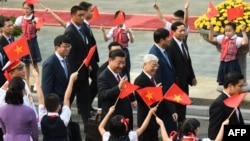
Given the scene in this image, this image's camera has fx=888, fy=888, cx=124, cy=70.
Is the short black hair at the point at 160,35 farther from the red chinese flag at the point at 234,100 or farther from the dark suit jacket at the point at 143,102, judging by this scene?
the red chinese flag at the point at 234,100

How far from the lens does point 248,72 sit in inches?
728

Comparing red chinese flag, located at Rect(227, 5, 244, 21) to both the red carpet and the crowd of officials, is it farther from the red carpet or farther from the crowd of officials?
the red carpet

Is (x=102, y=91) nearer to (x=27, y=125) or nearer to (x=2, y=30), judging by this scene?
(x=27, y=125)

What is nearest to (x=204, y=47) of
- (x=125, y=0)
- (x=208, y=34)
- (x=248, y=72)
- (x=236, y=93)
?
(x=248, y=72)

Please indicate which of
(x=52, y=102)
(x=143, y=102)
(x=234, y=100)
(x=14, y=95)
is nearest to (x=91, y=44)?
(x=143, y=102)

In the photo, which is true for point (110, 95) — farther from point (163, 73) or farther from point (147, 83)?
point (163, 73)

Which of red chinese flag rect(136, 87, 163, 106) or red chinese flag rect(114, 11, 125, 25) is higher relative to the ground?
red chinese flag rect(114, 11, 125, 25)

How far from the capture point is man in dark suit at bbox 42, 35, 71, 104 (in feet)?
42.1

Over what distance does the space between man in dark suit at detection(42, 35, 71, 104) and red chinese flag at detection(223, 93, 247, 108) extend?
3.15 meters

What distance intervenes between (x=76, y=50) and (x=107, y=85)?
8.81ft

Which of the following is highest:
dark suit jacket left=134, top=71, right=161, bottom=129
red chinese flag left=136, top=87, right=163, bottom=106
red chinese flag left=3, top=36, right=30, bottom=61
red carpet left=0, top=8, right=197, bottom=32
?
red chinese flag left=3, top=36, right=30, bottom=61

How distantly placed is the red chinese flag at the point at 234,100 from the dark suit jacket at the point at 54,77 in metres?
3.15

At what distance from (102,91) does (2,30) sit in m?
3.44

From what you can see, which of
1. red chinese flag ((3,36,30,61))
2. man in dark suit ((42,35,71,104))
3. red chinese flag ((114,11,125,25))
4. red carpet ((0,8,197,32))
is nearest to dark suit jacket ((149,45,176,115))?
man in dark suit ((42,35,71,104))
